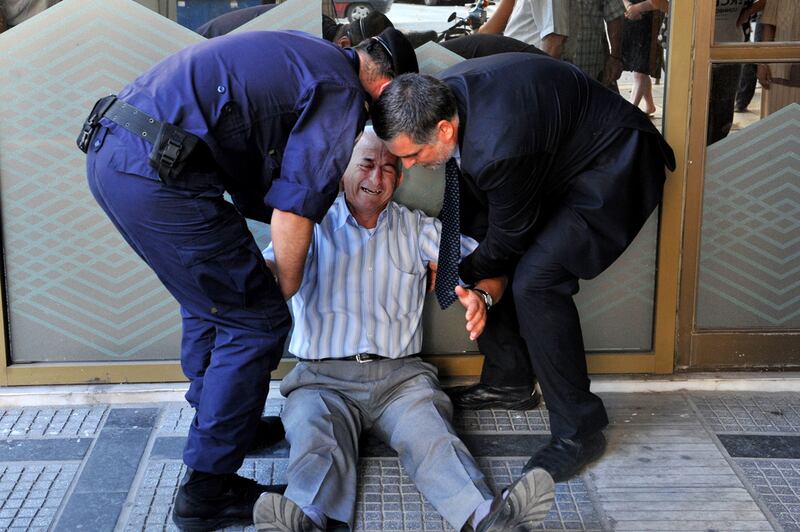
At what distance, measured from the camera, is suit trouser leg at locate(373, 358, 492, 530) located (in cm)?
299

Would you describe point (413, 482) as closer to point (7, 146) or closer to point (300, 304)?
point (300, 304)

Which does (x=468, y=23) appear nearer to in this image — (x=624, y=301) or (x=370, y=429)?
(x=624, y=301)

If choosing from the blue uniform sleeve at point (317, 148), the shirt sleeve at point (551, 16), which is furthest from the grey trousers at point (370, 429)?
the shirt sleeve at point (551, 16)

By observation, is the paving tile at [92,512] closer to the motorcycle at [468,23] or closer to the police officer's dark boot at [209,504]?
the police officer's dark boot at [209,504]

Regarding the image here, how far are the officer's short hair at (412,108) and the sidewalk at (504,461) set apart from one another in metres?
1.20

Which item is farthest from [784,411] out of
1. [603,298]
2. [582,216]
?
[582,216]

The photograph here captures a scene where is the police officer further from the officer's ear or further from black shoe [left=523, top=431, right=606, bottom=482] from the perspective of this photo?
black shoe [left=523, top=431, right=606, bottom=482]

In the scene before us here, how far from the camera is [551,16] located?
3707 millimetres

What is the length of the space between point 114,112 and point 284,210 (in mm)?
553

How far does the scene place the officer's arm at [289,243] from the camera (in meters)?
2.72

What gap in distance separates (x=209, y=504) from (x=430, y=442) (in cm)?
74

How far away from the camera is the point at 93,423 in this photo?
3.68 m

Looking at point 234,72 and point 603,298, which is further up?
point 234,72

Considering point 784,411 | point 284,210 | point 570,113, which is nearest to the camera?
point 284,210
